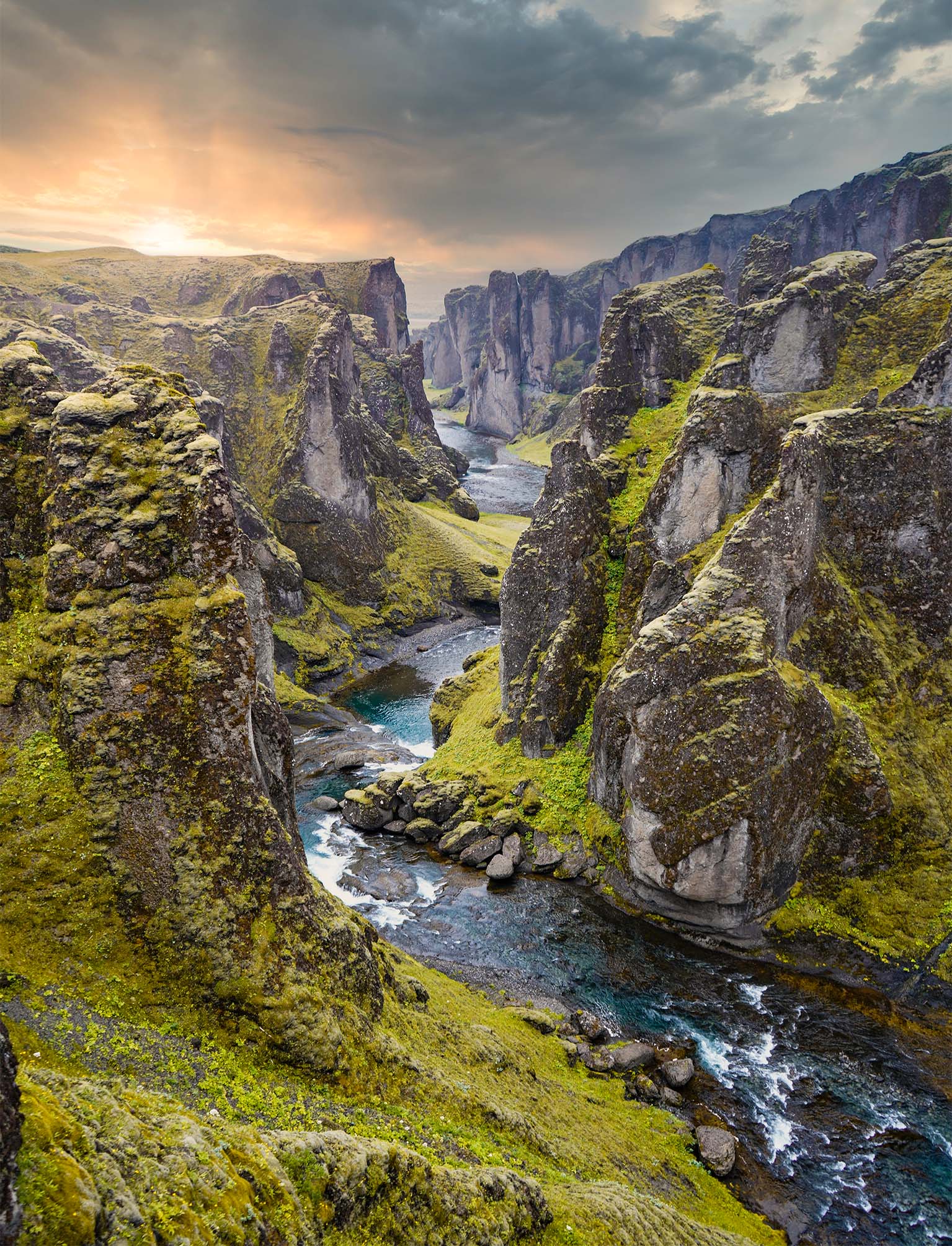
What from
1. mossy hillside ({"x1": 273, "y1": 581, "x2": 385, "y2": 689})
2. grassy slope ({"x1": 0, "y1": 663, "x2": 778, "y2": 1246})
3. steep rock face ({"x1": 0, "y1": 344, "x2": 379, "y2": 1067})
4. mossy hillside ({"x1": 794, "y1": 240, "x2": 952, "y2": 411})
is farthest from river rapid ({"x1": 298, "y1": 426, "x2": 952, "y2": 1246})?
mossy hillside ({"x1": 794, "y1": 240, "x2": 952, "y2": 411})

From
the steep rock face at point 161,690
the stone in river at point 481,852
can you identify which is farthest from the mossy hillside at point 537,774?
the steep rock face at point 161,690

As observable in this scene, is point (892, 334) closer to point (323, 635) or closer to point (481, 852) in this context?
point (481, 852)

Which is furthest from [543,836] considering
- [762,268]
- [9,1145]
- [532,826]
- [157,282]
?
[157,282]

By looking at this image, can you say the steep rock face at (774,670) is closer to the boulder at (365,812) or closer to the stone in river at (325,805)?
the boulder at (365,812)

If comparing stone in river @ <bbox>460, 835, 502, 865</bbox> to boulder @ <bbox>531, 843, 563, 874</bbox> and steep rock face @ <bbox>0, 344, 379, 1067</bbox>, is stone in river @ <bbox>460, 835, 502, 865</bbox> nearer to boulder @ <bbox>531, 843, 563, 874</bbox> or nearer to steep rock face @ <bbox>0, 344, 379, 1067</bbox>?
boulder @ <bbox>531, 843, 563, 874</bbox>

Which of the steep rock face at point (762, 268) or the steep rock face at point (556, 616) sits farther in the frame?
the steep rock face at point (762, 268)

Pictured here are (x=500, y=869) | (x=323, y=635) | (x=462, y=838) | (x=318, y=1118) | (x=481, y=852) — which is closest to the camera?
(x=318, y=1118)

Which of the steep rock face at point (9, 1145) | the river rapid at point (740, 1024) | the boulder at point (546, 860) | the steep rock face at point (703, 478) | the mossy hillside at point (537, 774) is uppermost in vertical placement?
the steep rock face at point (703, 478)
